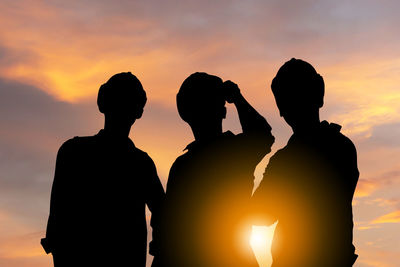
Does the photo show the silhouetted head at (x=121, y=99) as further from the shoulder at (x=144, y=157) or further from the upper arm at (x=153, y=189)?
the upper arm at (x=153, y=189)

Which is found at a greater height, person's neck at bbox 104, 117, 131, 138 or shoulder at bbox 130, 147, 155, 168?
person's neck at bbox 104, 117, 131, 138

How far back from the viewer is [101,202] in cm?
694

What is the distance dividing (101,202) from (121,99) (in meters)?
1.15

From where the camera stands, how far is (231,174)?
242 inches

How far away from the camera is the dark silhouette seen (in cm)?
600

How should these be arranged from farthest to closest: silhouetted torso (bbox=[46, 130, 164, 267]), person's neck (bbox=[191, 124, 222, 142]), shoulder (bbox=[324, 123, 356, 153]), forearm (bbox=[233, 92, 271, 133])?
silhouetted torso (bbox=[46, 130, 164, 267]) → person's neck (bbox=[191, 124, 222, 142]) → forearm (bbox=[233, 92, 271, 133]) → shoulder (bbox=[324, 123, 356, 153])

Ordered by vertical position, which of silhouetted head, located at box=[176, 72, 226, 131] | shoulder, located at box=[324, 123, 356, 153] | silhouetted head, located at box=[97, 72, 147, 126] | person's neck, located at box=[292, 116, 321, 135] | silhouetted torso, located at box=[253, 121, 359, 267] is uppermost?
silhouetted head, located at box=[97, 72, 147, 126]

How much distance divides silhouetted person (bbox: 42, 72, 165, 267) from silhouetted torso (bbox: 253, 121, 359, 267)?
5.22 ft

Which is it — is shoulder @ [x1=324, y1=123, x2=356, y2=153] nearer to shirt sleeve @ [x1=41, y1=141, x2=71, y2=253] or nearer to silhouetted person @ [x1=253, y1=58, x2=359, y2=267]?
silhouetted person @ [x1=253, y1=58, x2=359, y2=267]

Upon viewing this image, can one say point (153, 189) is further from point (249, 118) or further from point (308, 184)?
point (308, 184)

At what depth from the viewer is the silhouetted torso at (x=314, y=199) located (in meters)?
5.51

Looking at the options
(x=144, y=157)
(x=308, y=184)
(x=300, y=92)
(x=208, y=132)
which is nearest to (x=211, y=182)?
(x=208, y=132)

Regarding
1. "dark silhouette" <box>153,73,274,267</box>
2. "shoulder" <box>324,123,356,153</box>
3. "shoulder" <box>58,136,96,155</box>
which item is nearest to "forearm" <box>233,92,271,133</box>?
"dark silhouette" <box>153,73,274,267</box>

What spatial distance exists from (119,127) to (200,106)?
1196mm
